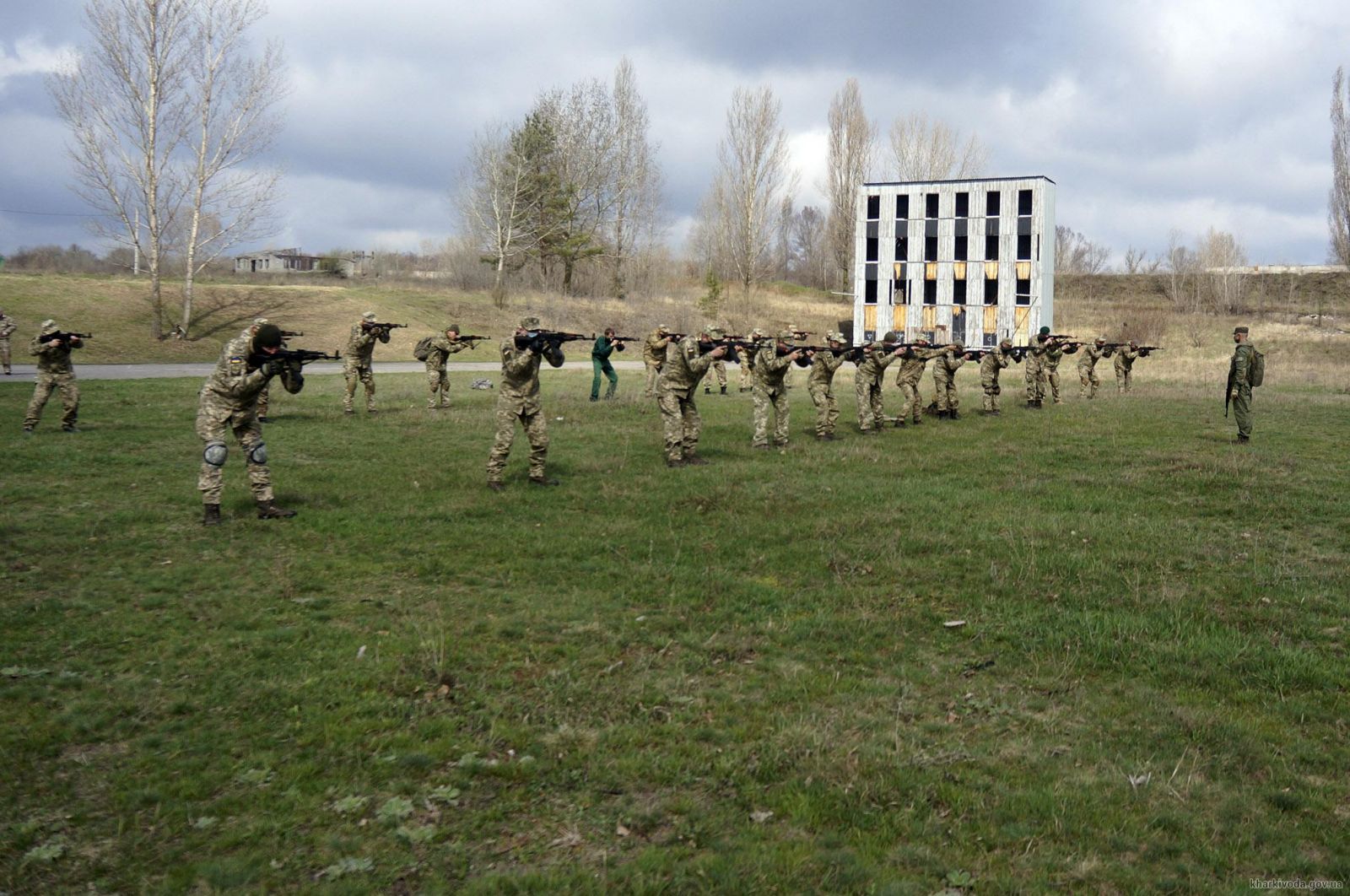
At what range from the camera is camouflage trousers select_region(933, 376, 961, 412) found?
21500mm

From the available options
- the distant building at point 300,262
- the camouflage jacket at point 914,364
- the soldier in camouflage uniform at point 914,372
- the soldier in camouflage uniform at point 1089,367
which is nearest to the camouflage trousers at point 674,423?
the soldier in camouflage uniform at point 914,372

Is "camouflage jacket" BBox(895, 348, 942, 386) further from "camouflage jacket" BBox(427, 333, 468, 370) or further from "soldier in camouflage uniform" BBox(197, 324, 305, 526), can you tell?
"soldier in camouflage uniform" BBox(197, 324, 305, 526)

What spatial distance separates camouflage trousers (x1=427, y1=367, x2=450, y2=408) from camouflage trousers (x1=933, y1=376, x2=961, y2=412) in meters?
11.8

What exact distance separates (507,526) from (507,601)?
2.69 metres

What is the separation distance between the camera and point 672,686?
662cm

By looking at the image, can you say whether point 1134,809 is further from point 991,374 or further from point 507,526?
point 991,374

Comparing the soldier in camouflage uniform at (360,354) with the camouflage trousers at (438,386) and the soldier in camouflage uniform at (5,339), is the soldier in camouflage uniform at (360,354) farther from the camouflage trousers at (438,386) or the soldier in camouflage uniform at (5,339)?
the soldier in camouflage uniform at (5,339)

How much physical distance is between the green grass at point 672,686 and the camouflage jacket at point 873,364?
580cm

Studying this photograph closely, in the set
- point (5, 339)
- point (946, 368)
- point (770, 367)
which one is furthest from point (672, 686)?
point (5, 339)

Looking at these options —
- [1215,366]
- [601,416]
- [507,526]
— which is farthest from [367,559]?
[1215,366]

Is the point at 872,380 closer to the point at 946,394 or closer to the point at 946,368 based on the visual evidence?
the point at 946,368

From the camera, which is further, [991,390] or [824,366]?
[991,390]

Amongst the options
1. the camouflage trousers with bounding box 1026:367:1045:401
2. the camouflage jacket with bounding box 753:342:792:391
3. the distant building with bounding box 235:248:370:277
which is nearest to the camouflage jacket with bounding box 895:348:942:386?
the camouflage jacket with bounding box 753:342:792:391

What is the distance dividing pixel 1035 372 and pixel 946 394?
4.03m
